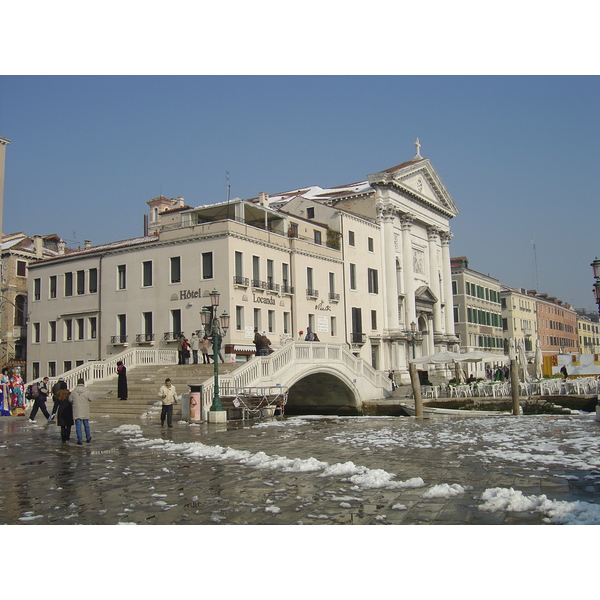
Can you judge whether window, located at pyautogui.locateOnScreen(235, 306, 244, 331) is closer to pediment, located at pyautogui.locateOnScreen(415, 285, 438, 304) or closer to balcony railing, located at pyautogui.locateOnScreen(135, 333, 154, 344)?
balcony railing, located at pyautogui.locateOnScreen(135, 333, 154, 344)

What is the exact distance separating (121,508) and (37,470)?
11.4 ft

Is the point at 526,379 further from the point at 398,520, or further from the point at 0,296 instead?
the point at 0,296

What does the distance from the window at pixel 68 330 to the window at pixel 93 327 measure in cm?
168

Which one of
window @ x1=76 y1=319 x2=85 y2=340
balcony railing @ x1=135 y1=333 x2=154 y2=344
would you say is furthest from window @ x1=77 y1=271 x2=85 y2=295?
balcony railing @ x1=135 y1=333 x2=154 y2=344

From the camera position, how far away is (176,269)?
103 ft

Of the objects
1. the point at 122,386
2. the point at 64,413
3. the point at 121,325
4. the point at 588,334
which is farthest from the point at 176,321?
the point at 588,334

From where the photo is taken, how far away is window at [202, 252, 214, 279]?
30109mm

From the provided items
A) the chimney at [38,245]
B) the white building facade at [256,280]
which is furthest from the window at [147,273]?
the chimney at [38,245]

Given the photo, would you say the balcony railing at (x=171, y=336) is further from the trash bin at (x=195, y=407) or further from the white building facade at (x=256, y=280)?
the trash bin at (x=195, y=407)

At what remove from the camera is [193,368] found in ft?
81.9

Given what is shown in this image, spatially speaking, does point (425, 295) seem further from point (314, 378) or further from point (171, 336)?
point (171, 336)

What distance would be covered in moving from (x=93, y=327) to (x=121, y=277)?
10.8 ft

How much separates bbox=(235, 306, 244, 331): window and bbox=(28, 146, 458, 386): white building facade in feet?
0.18

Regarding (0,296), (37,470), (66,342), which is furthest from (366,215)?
(37,470)
